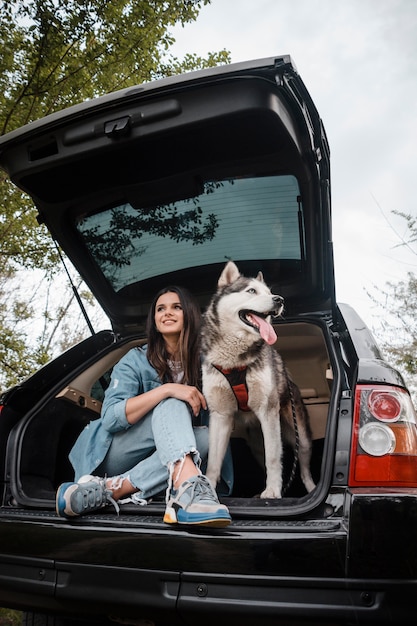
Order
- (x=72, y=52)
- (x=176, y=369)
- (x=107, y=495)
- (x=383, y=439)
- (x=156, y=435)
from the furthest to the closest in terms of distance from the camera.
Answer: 1. (x=72, y=52)
2. (x=176, y=369)
3. (x=156, y=435)
4. (x=107, y=495)
5. (x=383, y=439)

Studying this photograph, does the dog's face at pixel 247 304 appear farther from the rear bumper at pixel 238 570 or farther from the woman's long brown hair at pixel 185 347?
the rear bumper at pixel 238 570

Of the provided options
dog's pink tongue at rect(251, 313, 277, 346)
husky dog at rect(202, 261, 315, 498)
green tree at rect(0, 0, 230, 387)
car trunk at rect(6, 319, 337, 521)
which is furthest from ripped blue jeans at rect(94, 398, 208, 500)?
green tree at rect(0, 0, 230, 387)

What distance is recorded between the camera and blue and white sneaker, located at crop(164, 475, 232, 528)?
1.73 meters

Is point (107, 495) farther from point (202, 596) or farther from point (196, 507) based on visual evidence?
point (202, 596)

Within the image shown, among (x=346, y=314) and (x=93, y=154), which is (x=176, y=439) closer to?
(x=346, y=314)

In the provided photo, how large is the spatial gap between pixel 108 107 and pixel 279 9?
4190 millimetres

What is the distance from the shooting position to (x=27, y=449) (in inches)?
96.1

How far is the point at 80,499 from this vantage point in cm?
194

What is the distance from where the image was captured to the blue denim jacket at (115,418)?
2414 mm

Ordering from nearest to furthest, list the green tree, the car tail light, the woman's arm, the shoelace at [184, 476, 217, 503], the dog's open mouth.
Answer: the car tail light → the shoelace at [184, 476, 217, 503] → the woman's arm → the dog's open mouth → the green tree

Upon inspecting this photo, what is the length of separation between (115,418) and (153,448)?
0.84 ft

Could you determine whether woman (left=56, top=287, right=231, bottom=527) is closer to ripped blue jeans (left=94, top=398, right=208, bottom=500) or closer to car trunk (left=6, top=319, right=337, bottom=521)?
ripped blue jeans (left=94, top=398, right=208, bottom=500)

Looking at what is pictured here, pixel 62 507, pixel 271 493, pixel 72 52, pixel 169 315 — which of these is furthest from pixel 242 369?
pixel 72 52

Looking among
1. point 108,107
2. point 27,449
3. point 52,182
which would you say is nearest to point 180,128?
point 108,107
